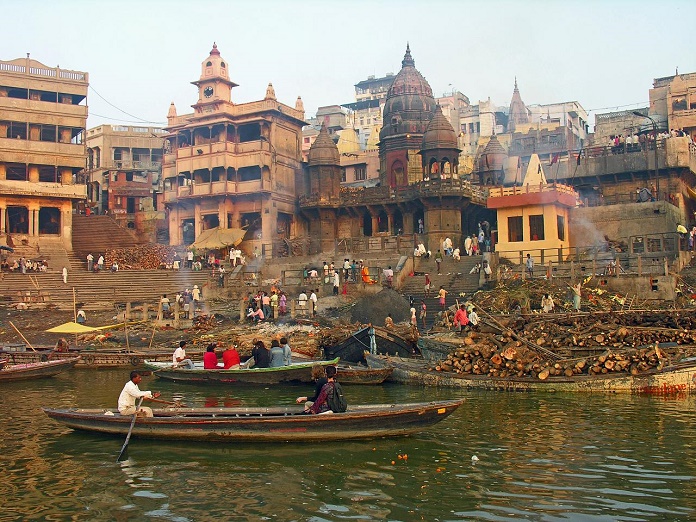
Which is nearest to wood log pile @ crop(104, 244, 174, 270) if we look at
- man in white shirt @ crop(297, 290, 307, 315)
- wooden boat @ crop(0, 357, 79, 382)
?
man in white shirt @ crop(297, 290, 307, 315)

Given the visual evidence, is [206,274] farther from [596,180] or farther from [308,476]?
[308,476]

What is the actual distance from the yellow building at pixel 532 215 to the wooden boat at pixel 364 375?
53.2 ft

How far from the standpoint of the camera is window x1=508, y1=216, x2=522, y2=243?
118ft

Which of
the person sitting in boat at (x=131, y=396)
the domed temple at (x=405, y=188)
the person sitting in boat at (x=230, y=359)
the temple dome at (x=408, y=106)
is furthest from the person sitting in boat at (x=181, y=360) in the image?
the temple dome at (x=408, y=106)

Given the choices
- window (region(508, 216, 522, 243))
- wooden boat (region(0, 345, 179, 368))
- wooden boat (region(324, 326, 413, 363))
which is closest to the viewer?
wooden boat (region(324, 326, 413, 363))

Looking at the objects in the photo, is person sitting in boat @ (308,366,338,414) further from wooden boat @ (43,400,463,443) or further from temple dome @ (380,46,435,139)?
temple dome @ (380,46,435,139)

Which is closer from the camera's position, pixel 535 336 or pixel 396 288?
pixel 535 336

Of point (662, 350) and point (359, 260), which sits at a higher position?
point (359, 260)

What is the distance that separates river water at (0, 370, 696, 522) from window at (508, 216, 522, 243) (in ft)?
70.1

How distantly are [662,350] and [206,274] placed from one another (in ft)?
87.3

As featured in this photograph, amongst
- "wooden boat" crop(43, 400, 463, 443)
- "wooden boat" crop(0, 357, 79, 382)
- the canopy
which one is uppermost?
the canopy

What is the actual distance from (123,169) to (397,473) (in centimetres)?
5343

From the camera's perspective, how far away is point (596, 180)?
1677 inches

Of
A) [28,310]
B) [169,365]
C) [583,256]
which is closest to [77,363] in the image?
[169,365]
